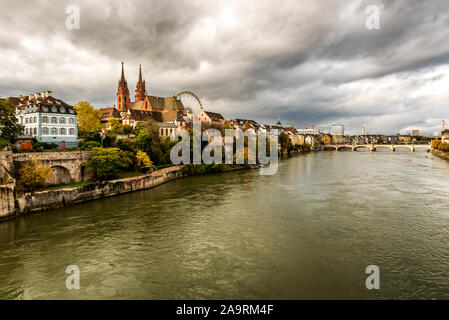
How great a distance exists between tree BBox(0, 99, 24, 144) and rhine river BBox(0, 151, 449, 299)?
1272cm

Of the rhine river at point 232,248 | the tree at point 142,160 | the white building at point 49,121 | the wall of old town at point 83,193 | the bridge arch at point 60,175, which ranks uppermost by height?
the white building at point 49,121

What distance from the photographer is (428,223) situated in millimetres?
17188

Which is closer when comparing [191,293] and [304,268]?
[191,293]

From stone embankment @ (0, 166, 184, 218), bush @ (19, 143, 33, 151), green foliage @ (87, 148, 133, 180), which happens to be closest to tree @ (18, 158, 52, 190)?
stone embankment @ (0, 166, 184, 218)

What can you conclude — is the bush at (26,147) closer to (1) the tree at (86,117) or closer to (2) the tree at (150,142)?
(2) the tree at (150,142)

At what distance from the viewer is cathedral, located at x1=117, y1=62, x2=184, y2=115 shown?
66500 mm

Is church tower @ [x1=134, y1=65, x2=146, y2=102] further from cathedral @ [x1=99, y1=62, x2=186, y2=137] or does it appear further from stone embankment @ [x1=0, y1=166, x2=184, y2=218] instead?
stone embankment @ [x1=0, y1=166, x2=184, y2=218]

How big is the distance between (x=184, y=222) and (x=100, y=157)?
13.6 metres

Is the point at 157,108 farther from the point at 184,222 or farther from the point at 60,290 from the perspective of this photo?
the point at 60,290

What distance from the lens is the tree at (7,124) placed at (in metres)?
25.7

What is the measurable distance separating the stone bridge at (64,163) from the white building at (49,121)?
8884 millimetres

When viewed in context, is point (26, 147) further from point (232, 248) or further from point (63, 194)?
point (232, 248)

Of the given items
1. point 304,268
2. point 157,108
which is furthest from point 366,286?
point 157,108

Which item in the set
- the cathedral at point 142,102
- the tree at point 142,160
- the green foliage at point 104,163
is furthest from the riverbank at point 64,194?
the cathedral at point 142,102
